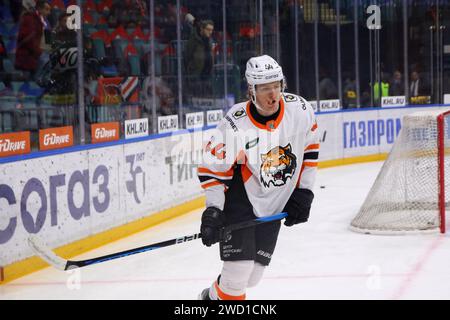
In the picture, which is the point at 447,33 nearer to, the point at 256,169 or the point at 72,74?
the point at 72,74

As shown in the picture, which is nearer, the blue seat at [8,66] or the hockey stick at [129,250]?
the hockey stick at [129,250]

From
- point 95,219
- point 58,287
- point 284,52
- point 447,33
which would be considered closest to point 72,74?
point 95,219

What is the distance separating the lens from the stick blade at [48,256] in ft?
14.7

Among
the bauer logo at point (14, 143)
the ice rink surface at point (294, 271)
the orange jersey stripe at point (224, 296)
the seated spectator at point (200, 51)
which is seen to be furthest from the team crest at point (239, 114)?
the seated spectator at point (200, 51)

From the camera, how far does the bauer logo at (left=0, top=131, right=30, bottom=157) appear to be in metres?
5.98

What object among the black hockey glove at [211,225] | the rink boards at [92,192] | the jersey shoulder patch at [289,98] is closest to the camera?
the black hockey glove at [211,225]

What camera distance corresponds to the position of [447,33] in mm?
13742

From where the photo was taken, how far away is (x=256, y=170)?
410 centimetres

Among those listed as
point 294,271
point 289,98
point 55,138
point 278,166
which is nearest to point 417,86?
point 55,138

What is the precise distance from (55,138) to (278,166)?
289 centimetres

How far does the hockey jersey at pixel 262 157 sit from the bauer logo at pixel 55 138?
260 cm

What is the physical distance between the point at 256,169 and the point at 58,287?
2058mm

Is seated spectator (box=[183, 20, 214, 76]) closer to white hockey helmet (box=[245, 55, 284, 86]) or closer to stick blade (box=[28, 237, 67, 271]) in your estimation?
stick blade (box=[28, 237, 67, 271])

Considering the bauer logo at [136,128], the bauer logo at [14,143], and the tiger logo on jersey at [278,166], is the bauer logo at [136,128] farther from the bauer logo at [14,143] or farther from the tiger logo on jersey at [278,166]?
the tiger logo on jersey at [278,166]
